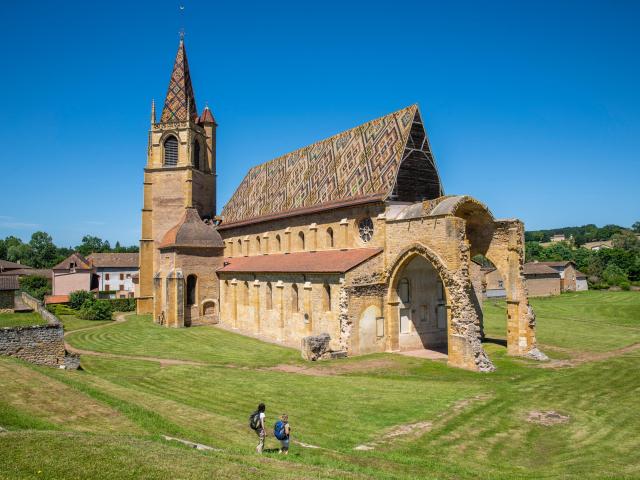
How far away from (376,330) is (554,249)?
370ft

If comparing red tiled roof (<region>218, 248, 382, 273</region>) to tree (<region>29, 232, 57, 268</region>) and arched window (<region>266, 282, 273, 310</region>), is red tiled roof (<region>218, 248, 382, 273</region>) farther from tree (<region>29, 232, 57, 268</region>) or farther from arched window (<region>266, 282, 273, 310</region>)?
tree (<region>29, 232, 57, 268</region>)

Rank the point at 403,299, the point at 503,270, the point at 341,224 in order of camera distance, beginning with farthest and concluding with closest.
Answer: the point at 341,224, the point at 403,299, the point at 503,270

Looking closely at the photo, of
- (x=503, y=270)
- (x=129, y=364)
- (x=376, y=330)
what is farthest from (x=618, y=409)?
(x=129, y=364)

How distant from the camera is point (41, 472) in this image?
316 inches

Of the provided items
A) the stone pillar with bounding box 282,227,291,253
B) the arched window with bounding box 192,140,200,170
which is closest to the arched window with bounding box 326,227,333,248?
the stone pillar with bounding box 282,227,291,253

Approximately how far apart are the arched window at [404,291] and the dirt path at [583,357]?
844cm

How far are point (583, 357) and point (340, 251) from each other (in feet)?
51.0

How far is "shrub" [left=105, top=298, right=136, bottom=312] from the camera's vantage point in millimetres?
54656

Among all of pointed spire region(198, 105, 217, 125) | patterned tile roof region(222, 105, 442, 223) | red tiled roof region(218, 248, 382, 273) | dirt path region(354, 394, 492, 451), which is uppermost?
pointed spire region(198, 105, 217, 125)

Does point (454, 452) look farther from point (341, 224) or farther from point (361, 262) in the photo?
point (341, 224)

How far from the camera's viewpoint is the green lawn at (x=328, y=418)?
941 centimetres

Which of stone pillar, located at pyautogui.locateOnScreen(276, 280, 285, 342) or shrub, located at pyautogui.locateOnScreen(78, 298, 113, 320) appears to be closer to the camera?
stone pillar, located at pyautogui.locateOnScreen(276, 280, 285, 342)

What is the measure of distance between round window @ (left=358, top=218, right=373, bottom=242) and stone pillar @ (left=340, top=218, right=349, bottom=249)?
1.04 m

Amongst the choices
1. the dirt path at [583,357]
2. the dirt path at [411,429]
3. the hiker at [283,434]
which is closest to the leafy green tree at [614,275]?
the dirt path at [583,357]
